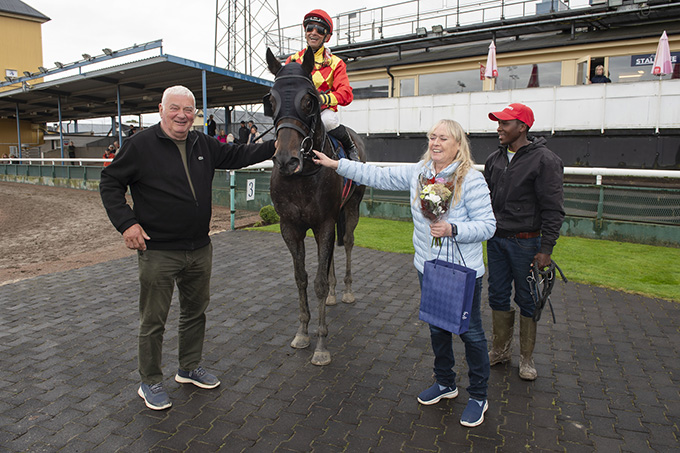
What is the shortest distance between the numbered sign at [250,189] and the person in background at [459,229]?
28.2 feet

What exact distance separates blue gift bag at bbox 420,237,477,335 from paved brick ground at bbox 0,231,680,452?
75 centimetres

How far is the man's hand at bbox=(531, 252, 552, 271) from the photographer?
3.47 metres

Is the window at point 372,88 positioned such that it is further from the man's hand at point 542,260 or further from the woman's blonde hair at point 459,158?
the woman's blonde hair at point 459,158

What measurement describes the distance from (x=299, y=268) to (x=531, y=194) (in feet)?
7.05

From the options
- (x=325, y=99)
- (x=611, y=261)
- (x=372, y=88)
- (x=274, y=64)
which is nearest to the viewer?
(x=274, y=64)

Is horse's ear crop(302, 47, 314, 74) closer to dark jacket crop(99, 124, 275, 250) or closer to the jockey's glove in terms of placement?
the jockey's glove

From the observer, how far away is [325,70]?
4.47 metres

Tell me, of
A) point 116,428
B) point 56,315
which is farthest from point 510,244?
point 56,315

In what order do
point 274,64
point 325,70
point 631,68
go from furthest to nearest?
point 631,68
point 325,70
point 274,64

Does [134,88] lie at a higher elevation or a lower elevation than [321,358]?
higher

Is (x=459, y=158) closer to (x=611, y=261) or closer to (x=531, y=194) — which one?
(x=531, y=194)

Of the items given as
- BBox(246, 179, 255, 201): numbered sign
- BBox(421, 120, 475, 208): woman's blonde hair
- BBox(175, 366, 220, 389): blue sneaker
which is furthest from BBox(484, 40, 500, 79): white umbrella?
BBox(175, 366, 220, 389): blue sneaker

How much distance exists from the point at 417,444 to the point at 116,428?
6.58 feet

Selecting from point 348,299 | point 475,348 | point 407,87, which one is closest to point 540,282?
point 475,348
